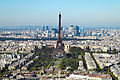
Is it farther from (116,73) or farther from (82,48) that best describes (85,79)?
(82,48)

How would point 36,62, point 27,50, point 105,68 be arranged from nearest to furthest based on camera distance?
point 105,68 → point 36,62 → point 27,50

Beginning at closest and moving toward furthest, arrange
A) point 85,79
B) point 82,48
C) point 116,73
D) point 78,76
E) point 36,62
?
point 85,79, point 78,76, point 116,73, point 36,62, point 82,48

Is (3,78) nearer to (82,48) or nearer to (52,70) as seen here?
(52,70)

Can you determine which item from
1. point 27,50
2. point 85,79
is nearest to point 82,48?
point 27,50

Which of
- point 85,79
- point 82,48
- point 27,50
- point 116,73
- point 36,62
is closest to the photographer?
point 85,79

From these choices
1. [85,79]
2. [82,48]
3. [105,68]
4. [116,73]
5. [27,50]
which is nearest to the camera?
[85,79]

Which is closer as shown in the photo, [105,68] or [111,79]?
[111,79]

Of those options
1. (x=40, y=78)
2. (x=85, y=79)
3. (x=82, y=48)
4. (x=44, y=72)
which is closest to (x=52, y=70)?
(x=44, y=72)

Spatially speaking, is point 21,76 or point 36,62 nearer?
point 21,76
